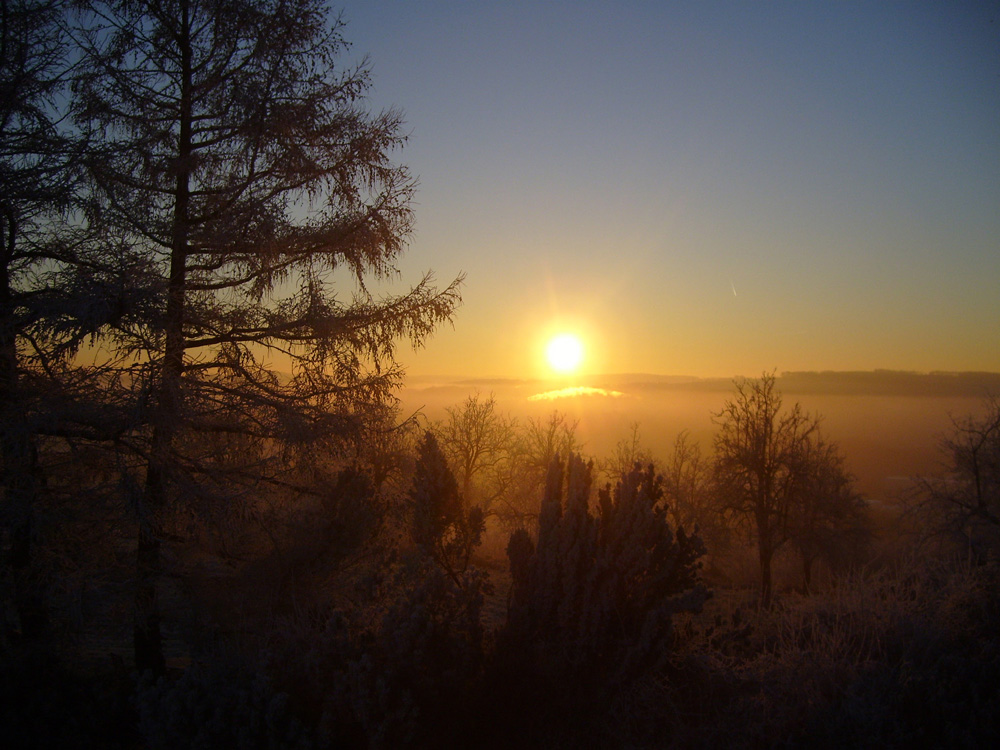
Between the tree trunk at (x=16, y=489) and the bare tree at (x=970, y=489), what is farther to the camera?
the bare tree at (x=970, y=489)

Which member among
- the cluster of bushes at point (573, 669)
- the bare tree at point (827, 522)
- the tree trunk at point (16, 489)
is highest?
the tree trunk at point (16, 489)

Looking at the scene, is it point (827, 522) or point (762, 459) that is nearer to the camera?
point (762, 459)

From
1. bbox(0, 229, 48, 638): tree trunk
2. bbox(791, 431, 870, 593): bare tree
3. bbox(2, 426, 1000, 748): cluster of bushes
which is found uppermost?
bbox(0, 229, 48, 638): tree trunk

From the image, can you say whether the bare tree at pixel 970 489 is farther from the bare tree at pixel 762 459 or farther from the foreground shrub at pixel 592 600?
the foreground shrub at pixel 592 600

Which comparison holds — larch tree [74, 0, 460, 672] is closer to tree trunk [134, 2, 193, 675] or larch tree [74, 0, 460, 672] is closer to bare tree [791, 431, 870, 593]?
tree trunk [134, 2, 193, 675]

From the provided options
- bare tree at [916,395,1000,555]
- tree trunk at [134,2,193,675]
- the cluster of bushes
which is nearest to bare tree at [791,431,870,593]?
bare tree at [916,395,1000,555]

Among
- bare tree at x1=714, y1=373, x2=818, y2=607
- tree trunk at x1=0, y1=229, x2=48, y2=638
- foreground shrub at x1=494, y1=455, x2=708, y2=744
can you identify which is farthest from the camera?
bare tree at x1=714, y1=373, x2=818, y2=607

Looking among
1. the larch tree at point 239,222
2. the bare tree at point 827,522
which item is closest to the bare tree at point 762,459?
the bare tree at point 827,522

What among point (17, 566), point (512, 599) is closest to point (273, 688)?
point (512, 599)

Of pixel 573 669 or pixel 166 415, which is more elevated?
pixel 166 415

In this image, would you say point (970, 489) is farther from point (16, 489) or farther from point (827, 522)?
point (16, 489)

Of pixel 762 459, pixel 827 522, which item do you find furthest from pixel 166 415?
pixel 827 522

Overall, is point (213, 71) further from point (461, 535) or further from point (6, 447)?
point (461, 535)

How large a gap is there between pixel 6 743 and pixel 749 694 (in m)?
6.20
